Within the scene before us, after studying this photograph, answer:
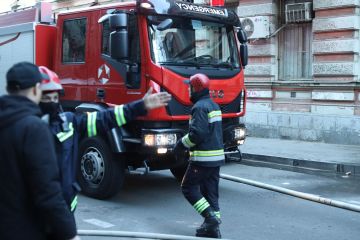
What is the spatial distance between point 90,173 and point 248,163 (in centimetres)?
445

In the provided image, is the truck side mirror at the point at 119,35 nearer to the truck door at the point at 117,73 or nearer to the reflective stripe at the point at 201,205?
the truck door at the point at 117,73

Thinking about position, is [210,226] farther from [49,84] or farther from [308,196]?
[49,84]

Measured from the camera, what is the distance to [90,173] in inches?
284

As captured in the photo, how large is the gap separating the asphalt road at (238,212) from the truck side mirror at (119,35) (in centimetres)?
204

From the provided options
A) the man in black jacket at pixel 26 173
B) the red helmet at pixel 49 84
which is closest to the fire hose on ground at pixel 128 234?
the red helmet at pixel 49 84

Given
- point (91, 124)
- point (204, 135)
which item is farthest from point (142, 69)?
point (91, 124)

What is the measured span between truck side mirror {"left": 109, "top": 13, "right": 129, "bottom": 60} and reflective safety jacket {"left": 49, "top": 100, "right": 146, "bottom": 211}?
3150 mm

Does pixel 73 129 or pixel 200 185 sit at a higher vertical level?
pixel 73 129

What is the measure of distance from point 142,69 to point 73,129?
11.6ft

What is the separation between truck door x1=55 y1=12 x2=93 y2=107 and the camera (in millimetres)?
7570

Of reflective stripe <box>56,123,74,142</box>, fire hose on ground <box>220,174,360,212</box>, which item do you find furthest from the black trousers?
reflective stripe <box>56,123,74,142</box>

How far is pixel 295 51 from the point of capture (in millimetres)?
13570

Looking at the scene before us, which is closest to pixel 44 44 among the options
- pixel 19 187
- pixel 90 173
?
pixel 90 173

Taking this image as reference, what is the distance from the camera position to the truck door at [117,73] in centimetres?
683
